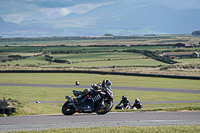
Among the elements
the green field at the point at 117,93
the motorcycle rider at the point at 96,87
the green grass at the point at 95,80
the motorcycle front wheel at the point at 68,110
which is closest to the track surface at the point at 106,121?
the motorcycle rider at the point at 96,87

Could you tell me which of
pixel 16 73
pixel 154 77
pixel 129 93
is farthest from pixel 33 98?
pixel 16 73

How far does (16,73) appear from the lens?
236 feet

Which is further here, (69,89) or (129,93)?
(69,89)

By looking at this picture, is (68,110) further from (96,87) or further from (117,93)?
(117,93)

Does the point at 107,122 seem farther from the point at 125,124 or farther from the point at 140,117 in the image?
the point at 140,117

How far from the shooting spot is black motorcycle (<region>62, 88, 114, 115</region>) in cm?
1714

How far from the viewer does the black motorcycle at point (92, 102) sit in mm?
17141

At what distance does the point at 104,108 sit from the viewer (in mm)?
17156

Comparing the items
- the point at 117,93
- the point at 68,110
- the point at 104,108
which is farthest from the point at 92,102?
the point at 117,93

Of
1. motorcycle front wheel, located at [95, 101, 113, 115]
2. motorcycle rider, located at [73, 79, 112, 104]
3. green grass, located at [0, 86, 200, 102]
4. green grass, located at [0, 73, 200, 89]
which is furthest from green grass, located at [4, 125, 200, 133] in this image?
green grass, located at [0, 73, 200, 89]

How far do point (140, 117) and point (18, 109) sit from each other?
10355 millimetres

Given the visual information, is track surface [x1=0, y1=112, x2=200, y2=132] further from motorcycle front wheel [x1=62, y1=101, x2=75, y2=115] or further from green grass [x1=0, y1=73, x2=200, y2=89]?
green grass [x1=0, y1=73, x2=200, y2=89]

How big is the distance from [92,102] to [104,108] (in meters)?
0.81

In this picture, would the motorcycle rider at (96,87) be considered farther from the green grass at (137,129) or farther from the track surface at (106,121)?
the green grass at (137,129)
